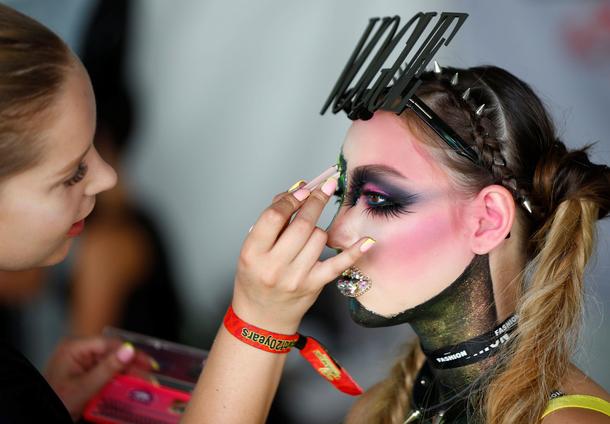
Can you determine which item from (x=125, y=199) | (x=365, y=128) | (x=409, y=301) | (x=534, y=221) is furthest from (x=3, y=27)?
(x=125, y=199)

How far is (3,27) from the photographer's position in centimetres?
103

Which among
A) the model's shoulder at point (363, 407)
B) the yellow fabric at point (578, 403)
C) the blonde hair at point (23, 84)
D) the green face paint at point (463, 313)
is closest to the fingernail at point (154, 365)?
the model's shoulder at point (363, 407)

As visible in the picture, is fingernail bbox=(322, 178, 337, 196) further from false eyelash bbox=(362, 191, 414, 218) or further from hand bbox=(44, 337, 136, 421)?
hand bbox=(44, 337, 136, 421)

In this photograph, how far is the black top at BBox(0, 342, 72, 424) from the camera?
1.10m

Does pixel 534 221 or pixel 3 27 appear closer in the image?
pixel 3 27

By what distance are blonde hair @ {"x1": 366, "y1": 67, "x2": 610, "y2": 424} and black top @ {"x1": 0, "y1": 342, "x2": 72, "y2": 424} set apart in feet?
2.18

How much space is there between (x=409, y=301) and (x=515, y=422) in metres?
0.24

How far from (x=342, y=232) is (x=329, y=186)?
3.9 inches

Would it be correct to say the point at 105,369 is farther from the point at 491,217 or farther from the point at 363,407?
the point at 491,217

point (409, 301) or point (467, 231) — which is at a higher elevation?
point (467, 231)

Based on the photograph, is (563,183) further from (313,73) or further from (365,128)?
(313,73)

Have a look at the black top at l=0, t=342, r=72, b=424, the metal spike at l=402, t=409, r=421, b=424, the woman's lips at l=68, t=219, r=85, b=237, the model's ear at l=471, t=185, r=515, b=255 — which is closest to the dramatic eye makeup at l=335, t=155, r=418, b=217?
the model's ear at l=471, t=185, r=515, b=255

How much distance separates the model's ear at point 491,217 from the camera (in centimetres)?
121

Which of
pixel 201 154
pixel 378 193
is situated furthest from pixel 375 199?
pixel 201 154
